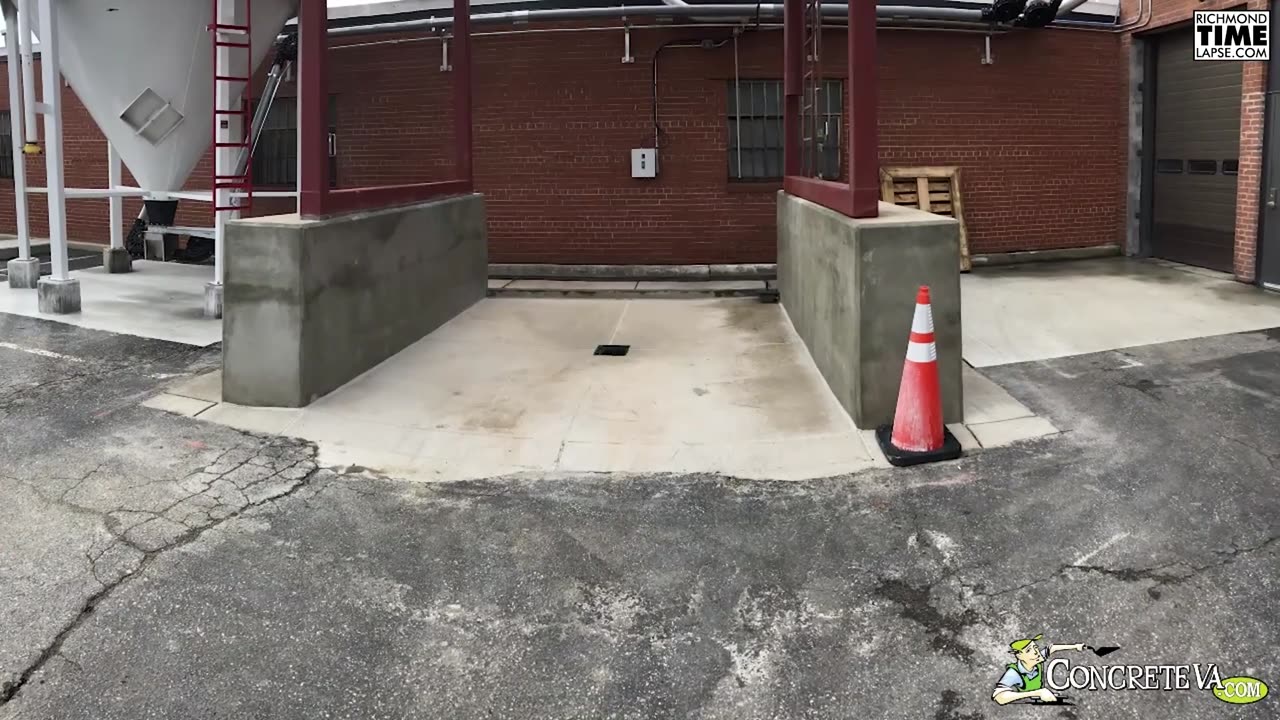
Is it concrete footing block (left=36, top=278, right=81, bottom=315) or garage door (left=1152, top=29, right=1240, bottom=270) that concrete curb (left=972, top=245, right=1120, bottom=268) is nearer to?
garage door (left=1152, top=29, right=1240, bottom=270)

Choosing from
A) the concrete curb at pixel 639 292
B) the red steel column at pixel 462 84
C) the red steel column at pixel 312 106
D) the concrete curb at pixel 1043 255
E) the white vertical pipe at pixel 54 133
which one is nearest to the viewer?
the red steel column at pixel 312 106

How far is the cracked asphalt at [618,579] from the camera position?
312 cm

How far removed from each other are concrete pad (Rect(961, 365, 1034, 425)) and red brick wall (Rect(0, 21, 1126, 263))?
18.6 ft


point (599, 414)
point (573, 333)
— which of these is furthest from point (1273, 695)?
point (573, 333)

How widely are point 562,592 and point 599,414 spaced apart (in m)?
2.37

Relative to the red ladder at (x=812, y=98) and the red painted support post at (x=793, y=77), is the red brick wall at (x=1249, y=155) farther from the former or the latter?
the red painted support post at (x=793, y=77)

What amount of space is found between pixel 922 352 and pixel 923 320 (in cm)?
17

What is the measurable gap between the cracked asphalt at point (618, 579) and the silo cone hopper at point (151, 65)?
4941 mm

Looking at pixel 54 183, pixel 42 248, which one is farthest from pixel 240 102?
pixel 42 248

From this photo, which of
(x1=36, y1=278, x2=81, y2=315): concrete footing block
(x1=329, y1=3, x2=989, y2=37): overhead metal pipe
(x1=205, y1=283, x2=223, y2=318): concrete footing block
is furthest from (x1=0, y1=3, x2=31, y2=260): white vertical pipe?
(x1=329, y1=3, x2=989, y2=37): overhead metal pipe

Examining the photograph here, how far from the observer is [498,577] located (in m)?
3.96

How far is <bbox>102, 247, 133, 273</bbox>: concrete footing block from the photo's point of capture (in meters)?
11.5

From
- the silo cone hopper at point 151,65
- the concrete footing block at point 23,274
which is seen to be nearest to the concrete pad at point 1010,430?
the silo cone hopper at point 151,65

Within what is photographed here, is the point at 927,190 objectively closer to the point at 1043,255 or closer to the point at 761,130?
the point at 1043,255
